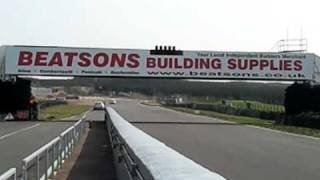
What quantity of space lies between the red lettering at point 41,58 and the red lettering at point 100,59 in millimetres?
3963

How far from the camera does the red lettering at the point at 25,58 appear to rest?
183 feet

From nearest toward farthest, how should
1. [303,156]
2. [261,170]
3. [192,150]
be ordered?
[261,170] → [303,156] → [192,150]

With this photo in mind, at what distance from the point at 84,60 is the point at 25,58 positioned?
4739mm

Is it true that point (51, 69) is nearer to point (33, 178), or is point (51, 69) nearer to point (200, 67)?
point (200, 67)

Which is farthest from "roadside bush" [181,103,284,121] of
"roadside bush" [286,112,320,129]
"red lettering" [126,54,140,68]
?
"red lettering" [126,54,140,68]

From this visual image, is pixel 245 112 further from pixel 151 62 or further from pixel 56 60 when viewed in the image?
pixel 56 60

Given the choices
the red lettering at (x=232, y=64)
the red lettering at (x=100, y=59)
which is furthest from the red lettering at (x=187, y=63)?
the red lettering at (x=100, y=59)

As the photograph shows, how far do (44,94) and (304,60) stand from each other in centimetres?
12644

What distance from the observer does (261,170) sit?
1784 cm

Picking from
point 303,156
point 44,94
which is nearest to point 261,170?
point 303,156

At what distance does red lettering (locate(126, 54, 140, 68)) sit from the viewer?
186 feet

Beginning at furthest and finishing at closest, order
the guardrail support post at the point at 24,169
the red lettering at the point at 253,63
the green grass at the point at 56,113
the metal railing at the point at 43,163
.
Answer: the green grass at the point at 56,113 → the red lettering at the point at 253,63 → the metal railing at the point at 43,163 → the guardrail support post at the point at 24,169

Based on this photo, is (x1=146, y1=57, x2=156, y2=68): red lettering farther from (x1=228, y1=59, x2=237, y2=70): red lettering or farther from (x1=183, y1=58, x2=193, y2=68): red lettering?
(x1=228, y1=59, x2=237, y2=70): red lettering

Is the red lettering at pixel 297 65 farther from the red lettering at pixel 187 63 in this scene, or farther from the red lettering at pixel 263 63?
the red lettering at pixel 187 63
